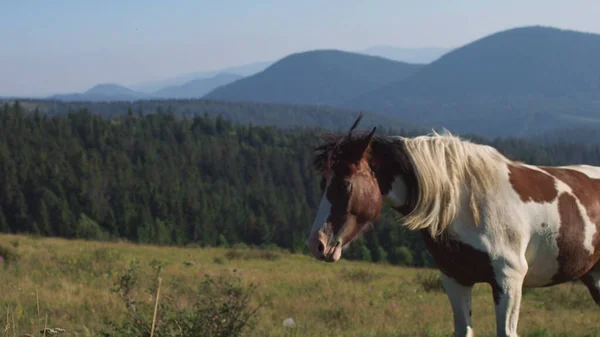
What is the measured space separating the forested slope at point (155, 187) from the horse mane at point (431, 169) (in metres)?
46.4

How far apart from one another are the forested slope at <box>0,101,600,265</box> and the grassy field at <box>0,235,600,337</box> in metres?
37.4

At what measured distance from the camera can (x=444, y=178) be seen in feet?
15.8

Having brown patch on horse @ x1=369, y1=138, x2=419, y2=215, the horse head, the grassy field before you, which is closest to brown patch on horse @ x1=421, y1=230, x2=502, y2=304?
brown patch on horse @ x1=369, y1=138, x2=419, y2=215

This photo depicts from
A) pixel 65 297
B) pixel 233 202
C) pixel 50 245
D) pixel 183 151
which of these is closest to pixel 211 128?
pixel 183 151

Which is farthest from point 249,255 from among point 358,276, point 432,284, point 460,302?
point 460,302

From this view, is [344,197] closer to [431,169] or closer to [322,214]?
[322,214]

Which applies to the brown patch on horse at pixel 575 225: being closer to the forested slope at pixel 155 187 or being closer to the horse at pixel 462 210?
the horse at pixel 462 210

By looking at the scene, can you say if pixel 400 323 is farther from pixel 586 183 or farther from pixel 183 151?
pixel 183 151

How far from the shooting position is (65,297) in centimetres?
996

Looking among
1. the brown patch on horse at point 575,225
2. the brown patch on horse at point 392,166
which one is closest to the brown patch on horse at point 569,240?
the brown patch on horse at point 575,225

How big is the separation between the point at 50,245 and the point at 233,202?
72.6m

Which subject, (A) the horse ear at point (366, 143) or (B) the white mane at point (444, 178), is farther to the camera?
(B) the white mane at point (444, 178)

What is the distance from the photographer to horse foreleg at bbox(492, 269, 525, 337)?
468 cm

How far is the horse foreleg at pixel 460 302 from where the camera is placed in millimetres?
5133
